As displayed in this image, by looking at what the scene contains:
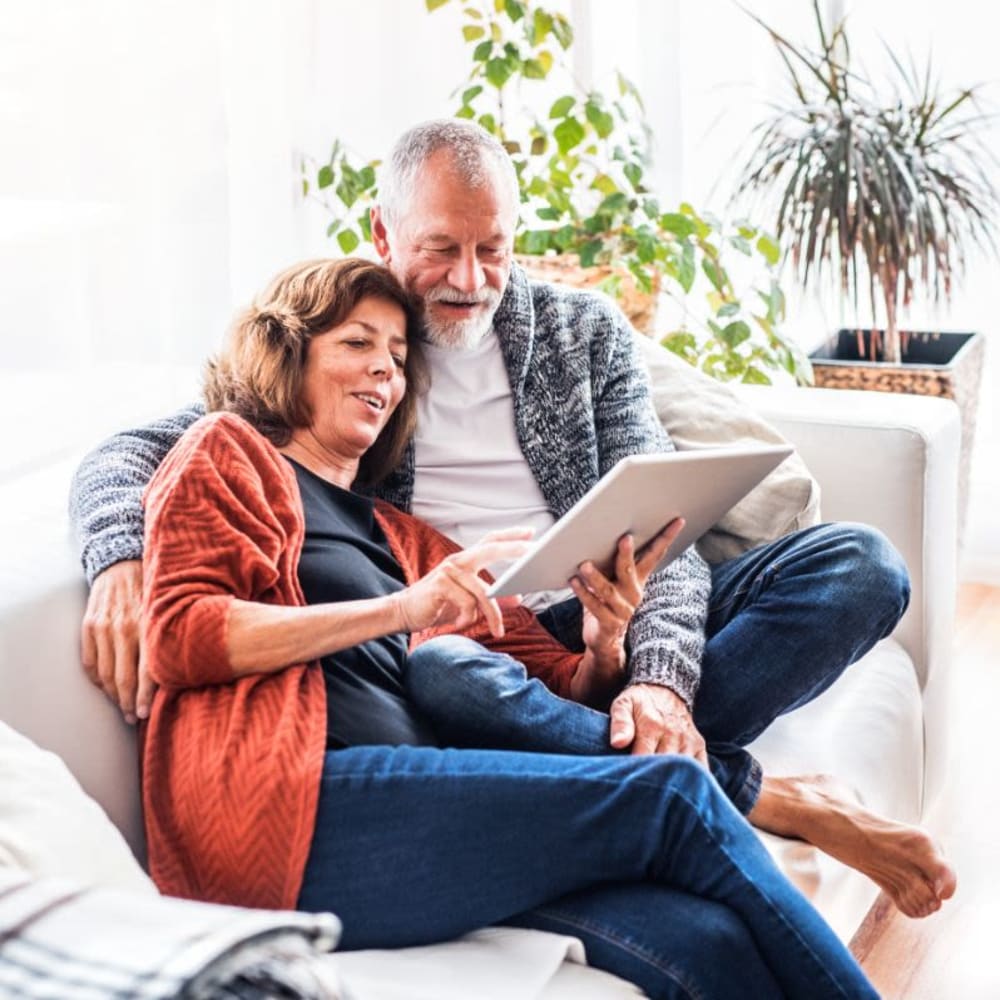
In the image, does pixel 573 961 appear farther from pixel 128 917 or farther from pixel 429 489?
pixel 429 489

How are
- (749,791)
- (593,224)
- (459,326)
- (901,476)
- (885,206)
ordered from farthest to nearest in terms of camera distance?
1. (885,206)
2. (593,224)
3. (901,476)
4. (459,326)
5. (749,791)

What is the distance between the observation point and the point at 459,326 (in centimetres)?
211

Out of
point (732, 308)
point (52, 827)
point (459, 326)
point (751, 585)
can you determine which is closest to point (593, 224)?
point (732, 308)

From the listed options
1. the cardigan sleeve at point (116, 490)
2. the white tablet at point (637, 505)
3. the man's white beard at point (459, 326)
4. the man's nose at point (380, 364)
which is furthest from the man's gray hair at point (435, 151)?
the white tablet at point (637, 505)

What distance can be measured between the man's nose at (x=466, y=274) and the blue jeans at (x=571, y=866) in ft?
2.48

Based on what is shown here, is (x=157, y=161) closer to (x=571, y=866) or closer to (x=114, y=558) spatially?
(x=114, y=558)

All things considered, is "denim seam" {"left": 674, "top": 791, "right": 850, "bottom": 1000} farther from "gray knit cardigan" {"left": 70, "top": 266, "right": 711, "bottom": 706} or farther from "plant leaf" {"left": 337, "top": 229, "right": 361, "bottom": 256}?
"plant leaf" {"left": 337, "top": 229, "right": 361, "bottom": 256}

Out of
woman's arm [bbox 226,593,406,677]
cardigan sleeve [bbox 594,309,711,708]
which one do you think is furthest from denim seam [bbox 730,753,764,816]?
woman's arm [bbox 226,593,406,677]

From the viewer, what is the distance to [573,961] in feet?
4.97

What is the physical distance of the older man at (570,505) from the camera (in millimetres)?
1847

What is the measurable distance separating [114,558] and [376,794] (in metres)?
0.40

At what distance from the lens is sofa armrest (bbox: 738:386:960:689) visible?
94.9 inches

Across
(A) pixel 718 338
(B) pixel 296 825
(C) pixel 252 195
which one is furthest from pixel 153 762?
(A) pixel 718 338

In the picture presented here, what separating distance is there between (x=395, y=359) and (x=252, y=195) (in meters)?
0.85
